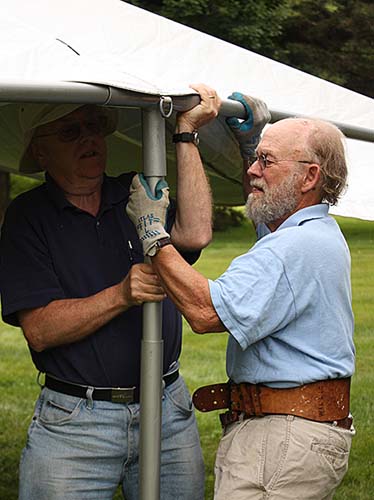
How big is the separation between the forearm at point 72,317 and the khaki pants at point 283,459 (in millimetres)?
565

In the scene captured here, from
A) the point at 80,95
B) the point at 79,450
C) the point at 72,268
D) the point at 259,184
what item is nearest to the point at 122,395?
the point at 79,450

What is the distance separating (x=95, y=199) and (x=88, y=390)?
67cm

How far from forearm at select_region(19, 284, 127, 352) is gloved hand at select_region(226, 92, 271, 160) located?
2.29 feet

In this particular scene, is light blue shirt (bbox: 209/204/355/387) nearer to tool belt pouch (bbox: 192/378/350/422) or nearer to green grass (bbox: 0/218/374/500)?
tool belt pouch (bbox: 192/378/350/422)

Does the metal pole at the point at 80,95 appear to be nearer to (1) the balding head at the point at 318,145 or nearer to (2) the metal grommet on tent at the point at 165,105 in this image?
(2) the metal grommet on tent at the point at 165,105

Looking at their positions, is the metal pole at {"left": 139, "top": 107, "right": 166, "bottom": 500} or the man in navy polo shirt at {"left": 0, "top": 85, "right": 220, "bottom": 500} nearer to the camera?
the metal pole at {"left": 139, "top": 107, "right": 166, "bottom": 500}

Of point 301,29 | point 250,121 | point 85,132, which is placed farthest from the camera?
point 301,29

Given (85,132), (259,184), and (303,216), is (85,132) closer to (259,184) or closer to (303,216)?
(259,184)

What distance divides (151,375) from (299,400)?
0.46m

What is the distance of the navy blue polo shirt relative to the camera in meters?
3.61

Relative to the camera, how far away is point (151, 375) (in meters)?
3.37

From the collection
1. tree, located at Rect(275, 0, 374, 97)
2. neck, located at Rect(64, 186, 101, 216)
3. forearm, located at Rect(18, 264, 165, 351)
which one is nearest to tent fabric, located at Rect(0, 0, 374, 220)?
neck, located at Rect(64, 186, 101, 216)

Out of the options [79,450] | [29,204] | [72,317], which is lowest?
[79,450]

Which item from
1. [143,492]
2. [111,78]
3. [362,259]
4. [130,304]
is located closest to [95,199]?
[130,304]
